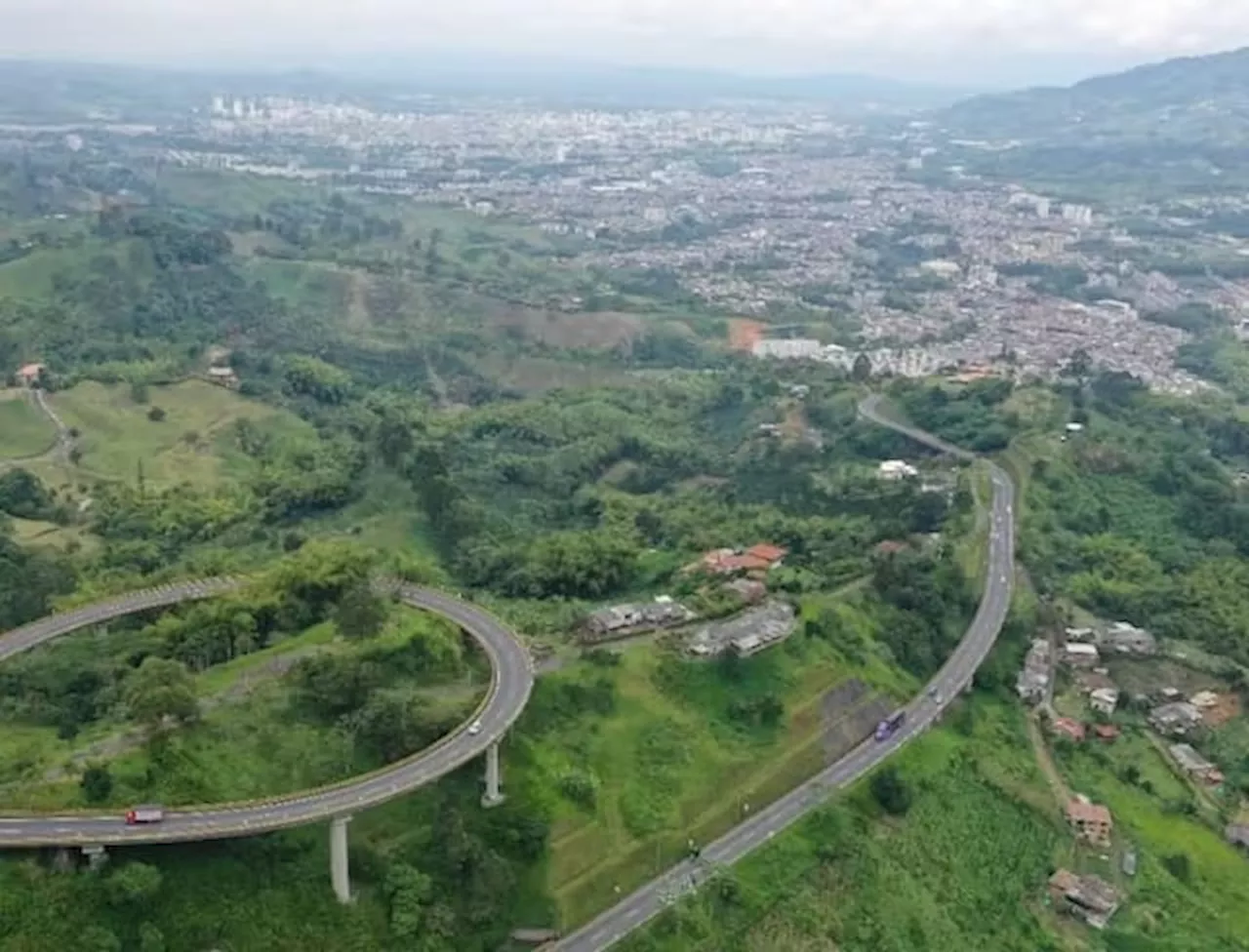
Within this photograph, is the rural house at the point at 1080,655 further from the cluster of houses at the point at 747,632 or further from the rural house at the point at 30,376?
the rural house at the point at 30,376

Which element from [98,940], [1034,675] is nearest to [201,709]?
[98,940]

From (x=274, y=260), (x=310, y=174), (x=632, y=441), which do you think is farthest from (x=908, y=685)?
(x=310, y=174)

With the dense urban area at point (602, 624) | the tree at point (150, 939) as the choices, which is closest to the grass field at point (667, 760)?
the dense urban area at point (602, 624)

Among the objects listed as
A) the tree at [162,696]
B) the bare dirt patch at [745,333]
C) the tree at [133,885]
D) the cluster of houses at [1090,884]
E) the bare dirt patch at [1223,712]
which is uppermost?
the tree at [162,696]

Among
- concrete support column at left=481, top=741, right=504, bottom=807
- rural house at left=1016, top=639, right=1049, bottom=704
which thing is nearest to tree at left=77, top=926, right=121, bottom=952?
concrete support column at left=481, top=741, right=504, bottom=807

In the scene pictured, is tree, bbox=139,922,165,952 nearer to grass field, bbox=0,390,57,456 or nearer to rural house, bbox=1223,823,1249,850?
rural house, bbox=1223,823,1249,850

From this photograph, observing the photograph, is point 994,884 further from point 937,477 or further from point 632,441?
point 632,441
